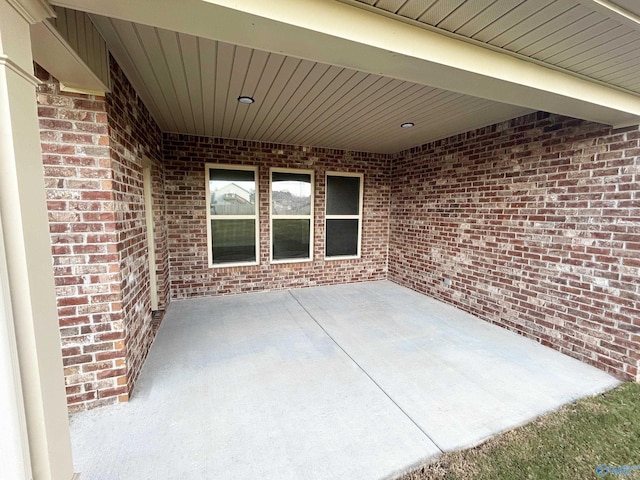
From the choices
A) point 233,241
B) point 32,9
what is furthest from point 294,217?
point 32,9

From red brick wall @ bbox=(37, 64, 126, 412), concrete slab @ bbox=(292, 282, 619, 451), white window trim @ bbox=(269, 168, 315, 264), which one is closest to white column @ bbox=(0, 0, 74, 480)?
red brick wall @ bbox=(37, 64, 126, 412)

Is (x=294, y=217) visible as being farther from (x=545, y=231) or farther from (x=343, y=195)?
(x=545, y=231)

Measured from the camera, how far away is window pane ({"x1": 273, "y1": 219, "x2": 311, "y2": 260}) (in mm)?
5039

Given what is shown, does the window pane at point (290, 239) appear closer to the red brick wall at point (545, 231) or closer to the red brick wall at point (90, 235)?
the red brick wall at point (545, 231)

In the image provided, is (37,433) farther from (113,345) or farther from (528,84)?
(528,84)

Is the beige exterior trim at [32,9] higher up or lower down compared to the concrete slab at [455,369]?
higher up

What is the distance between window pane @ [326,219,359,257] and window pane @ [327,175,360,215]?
203mm

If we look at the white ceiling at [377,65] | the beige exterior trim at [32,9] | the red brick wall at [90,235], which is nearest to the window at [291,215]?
the white ceiling at [377,65]

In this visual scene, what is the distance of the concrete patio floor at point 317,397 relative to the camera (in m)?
1.67

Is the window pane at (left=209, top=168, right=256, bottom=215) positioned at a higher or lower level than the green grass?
higher

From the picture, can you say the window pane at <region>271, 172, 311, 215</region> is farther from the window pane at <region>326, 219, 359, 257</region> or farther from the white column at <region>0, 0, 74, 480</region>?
the white column at <region>0, 0, 74, 480</region>

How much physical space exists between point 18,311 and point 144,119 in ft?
9.17

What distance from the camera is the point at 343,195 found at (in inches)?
215

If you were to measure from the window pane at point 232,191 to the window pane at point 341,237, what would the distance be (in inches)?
61.9
